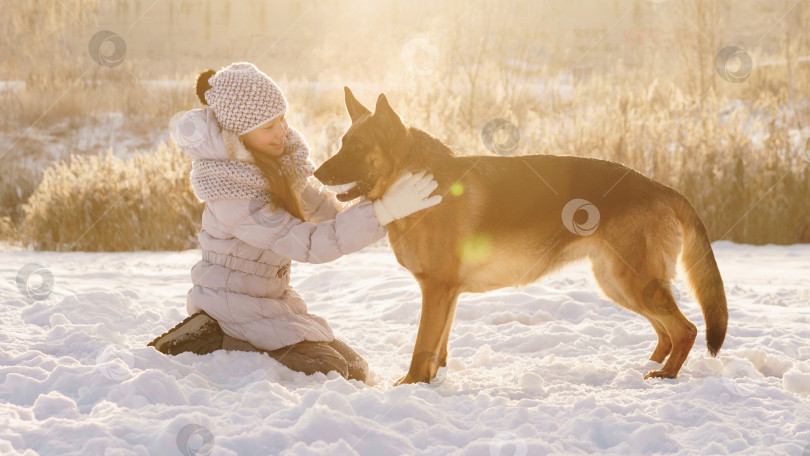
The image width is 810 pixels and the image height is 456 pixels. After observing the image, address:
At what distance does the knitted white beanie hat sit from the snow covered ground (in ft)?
4.18

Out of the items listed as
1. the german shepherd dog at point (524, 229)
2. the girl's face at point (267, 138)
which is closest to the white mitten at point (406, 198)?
the german shepherd dog at point (524, 229)

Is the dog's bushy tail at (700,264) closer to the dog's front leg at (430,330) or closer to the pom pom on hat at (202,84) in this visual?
the dog's front leg at (430,330)

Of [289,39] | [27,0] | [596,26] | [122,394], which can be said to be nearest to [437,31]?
[27,0]

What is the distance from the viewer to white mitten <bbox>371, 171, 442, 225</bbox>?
3541 millimetres

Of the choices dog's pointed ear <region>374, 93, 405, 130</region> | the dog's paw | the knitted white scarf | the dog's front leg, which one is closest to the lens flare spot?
the dog's front leg

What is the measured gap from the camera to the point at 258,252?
3941mm

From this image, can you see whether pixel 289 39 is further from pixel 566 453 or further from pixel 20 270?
pixel 566 453

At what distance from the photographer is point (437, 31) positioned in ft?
54.3

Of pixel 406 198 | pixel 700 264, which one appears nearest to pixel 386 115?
pixel 406 198

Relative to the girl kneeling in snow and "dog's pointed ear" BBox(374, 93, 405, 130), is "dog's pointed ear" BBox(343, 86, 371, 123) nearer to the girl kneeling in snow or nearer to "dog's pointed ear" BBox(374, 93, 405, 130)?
"dog's pointed ear" BBox(374, 93, 405, 130)

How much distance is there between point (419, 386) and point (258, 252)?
4.00 feet

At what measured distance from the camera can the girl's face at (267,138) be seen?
3863 millimetres

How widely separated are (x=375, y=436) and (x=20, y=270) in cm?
581

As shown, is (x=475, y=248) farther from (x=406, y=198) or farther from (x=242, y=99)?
(x=242, y=99)
